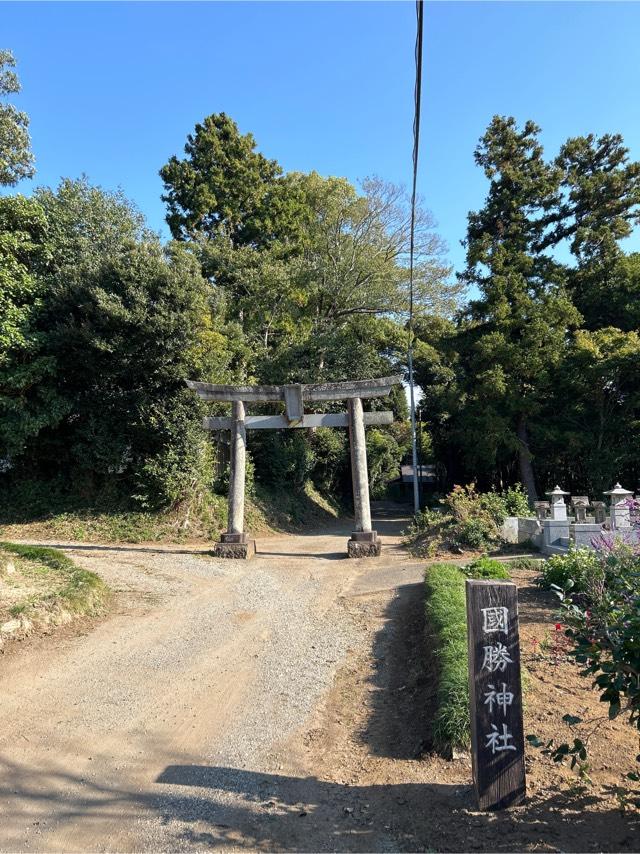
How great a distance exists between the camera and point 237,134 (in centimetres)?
2320

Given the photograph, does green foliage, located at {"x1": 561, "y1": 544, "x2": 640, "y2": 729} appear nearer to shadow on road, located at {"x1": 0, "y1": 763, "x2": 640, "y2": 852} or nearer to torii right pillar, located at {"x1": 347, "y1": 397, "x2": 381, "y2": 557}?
shadow on road, located at {"x1": 0, "y1": 763, "x2": 640, "y2": 852}

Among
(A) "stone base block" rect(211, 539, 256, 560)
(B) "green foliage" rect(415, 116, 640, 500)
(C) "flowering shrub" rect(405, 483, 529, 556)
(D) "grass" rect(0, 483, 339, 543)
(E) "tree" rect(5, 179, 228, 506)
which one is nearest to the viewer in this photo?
(A) "stone base block" rect(211, 539, 256, 560)

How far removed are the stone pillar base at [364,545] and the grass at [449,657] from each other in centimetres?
405

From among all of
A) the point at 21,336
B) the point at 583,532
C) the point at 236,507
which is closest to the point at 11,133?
the point at 21,336

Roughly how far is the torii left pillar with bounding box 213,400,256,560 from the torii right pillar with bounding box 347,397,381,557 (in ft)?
7.69

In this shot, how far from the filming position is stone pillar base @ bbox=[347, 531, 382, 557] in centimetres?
1151

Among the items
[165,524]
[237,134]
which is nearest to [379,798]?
[165,524]

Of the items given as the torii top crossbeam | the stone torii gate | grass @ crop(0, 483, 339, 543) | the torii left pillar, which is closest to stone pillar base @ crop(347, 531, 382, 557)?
the stone torii gate

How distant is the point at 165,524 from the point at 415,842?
1190 centimetres

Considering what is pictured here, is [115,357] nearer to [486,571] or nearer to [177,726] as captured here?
[486,571]

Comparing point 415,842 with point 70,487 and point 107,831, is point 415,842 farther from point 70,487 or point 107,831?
point 70,487

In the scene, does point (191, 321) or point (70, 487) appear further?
point (70, 487)

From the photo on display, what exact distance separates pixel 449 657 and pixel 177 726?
2.25 m

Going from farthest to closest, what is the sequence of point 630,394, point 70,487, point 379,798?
point 630,394
point 70,487
point 379,798
